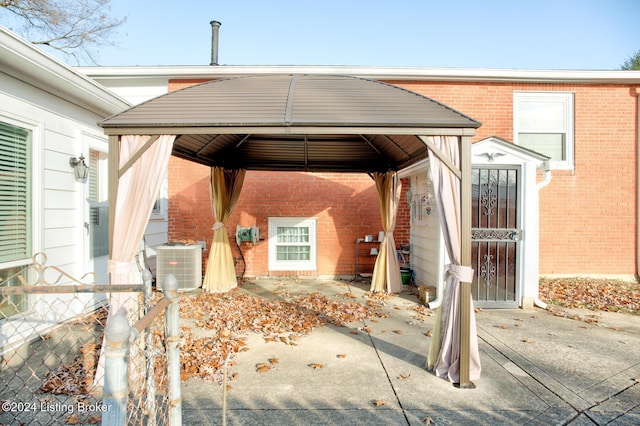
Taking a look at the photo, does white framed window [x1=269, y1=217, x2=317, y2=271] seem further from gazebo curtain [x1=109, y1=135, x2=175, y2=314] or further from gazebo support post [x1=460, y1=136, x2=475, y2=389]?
gazebo support post [x1=460, y1=136, x2=475, y2=389]

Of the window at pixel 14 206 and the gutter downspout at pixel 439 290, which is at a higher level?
the window at pixel 14 206

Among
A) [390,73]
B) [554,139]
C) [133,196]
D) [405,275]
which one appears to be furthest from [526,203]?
[133,196]

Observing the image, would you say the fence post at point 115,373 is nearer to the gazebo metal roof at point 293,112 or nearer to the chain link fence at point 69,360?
the chain link fence at point 69,360

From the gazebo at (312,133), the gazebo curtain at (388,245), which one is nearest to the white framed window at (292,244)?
the gazebo curtain at (388,245)

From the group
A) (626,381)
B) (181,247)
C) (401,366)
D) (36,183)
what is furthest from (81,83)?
(626,381)

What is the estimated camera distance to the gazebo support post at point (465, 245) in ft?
12.8

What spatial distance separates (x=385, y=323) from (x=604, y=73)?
7785 millimetres

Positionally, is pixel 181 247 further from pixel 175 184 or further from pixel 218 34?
pixel 218 34

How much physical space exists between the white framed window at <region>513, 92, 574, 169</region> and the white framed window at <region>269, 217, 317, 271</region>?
5.38 meters

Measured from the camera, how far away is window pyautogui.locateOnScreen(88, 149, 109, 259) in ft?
19.8

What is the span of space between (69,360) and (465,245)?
176 inches

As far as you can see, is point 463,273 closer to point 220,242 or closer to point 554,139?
point 220,242

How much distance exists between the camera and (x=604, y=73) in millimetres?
8680

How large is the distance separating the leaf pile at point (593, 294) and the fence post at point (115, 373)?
7.62 metres
